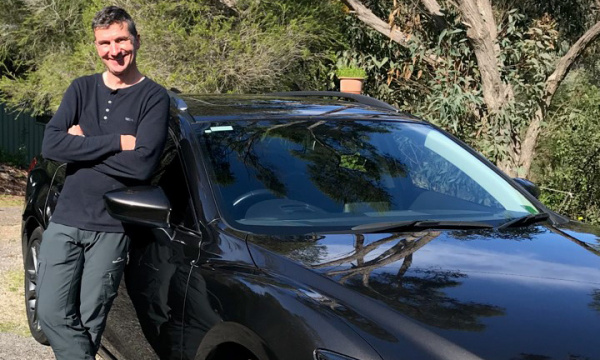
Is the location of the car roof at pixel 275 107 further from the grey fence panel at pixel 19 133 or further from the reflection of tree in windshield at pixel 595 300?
the grey fence panel at pixel 19 133

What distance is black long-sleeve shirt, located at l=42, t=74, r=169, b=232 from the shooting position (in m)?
3.98

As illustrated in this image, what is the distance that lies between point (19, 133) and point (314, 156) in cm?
2230

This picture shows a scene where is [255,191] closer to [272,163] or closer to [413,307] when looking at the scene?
[272,163]

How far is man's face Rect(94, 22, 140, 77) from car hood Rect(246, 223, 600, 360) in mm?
1067

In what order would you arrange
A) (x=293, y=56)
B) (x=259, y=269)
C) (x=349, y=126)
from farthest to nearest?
(x=293, y=56) < (x=349, y=126) < (x=259, y=269)

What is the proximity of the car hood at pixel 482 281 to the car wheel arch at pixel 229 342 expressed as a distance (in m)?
0.29

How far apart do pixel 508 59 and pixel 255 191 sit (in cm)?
683

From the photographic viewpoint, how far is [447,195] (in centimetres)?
448

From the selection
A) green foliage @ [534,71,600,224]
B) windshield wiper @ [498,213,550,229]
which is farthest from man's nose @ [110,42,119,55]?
green foliage @ [534,71,600,224]

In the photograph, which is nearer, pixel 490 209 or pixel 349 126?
pixel 490 209

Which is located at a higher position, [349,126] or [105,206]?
[349,126]

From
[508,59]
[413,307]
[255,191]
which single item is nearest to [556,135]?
[508,59]

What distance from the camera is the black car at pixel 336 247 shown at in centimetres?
286

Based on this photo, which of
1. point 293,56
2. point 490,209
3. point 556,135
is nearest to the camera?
point 490,209
